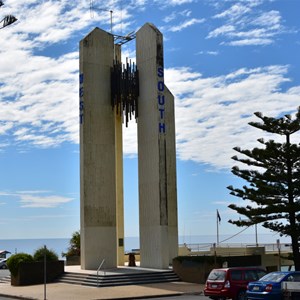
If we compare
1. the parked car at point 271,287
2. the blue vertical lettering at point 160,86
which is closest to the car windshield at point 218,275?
the parked car at point 271,287

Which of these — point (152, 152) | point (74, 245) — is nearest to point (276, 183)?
point (152, 152)

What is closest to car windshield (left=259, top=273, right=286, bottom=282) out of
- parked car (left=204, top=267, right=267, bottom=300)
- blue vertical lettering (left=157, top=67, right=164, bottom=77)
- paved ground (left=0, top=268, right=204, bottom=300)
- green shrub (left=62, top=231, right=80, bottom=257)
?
parked car (left=204, top=267, right=267, bottom=300)

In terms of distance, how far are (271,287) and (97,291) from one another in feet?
36.2

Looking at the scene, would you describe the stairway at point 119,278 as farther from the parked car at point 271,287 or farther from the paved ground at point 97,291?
the parked car at point 271,287

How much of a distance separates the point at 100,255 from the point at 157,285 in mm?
6015

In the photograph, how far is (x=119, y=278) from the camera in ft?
104

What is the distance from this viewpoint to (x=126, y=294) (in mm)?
27297

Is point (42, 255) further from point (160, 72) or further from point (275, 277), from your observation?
point (275, 277)

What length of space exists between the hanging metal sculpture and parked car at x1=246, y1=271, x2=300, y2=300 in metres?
19.4

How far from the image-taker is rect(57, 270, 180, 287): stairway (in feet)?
102

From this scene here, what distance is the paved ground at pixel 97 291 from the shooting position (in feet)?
87.4

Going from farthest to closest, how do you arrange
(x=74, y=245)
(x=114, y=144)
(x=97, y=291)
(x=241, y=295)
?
(x=74, y=245)
(x=114, y=144)
(x=97, y=291)
(x=241, y=295)

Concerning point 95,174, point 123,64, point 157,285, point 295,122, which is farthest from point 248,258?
point 123,64

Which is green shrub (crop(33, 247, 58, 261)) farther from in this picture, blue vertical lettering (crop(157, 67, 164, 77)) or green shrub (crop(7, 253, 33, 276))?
blue vertical lettering (crop(157, 67, 164, 77))
